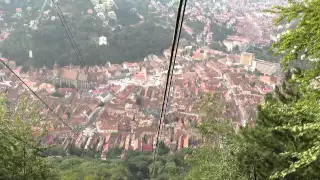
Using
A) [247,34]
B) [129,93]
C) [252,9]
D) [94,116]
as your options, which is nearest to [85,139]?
[94,116]

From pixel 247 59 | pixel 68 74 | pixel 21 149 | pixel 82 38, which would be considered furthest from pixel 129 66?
pixel 21 149

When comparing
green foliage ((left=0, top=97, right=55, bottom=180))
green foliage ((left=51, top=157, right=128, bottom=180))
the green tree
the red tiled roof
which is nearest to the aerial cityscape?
the red tiled roof

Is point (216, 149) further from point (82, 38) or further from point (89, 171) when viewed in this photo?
point (82, 38)

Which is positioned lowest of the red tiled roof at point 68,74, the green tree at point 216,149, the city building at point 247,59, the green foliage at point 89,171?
the green foliage at point 89,171

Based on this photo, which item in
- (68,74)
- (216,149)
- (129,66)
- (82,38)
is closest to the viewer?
(216,149)

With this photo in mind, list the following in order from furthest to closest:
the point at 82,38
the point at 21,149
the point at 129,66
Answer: the point at 82,38
the point at 129,66
the point at 21,149

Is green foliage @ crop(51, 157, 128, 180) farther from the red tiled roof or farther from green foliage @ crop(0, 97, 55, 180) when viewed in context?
the red tiled roof

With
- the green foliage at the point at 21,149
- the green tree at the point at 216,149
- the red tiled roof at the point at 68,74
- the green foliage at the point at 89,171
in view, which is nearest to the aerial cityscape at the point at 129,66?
the red tiled roof at the point at 68,74

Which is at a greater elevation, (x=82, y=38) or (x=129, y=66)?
(x=82, y=38)

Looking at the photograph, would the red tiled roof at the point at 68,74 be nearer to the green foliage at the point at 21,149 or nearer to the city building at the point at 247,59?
the city building at the point at 247,59
